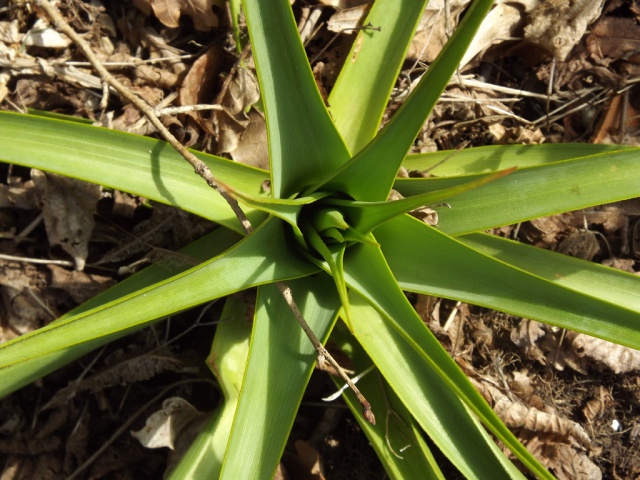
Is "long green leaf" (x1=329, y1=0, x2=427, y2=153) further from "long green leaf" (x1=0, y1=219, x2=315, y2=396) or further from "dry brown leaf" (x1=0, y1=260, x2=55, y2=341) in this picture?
"dry brown leaf" (x1=0, y1=260, x2=55, y2=341)

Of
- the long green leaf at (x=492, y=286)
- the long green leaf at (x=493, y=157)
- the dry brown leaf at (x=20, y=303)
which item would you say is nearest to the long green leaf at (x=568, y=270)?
the long green leaf at (x=493, y=157)

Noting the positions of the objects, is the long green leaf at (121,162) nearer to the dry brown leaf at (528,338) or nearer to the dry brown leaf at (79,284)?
the dry brown leaf at (79,284)

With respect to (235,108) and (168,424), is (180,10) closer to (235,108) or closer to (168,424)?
(235,108)

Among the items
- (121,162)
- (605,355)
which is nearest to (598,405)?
(605,355)

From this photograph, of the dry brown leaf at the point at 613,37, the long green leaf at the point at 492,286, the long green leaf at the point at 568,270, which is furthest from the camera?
the dry brown leaf at the point at 613,37

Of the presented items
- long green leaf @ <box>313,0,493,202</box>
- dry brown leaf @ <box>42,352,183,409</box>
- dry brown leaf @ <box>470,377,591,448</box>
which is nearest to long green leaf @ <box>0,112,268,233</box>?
long green leaf @ <box>313,0,493,202</box>

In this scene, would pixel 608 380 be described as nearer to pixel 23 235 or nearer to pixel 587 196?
pixel 587 196

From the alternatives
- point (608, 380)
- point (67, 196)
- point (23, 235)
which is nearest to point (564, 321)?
point (608, 380)
